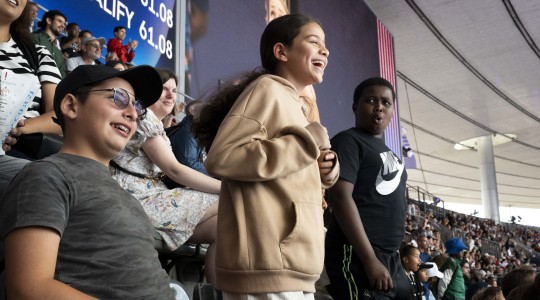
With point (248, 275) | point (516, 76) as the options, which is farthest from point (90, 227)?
point (516, 76)

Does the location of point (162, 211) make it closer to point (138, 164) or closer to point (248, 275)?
point (138, 164)

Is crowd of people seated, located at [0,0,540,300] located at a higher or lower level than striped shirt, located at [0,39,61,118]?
lower

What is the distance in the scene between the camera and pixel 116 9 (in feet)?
15.8

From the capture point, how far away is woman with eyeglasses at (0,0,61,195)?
2.20m

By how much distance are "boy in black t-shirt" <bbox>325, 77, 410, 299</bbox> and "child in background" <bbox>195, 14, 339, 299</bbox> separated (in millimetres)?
645

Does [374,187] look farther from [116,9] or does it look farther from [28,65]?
[116,9]

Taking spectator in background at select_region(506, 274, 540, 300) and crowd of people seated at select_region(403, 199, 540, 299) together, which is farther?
crowd of people seated at select_region(403, 199, 540, 299)

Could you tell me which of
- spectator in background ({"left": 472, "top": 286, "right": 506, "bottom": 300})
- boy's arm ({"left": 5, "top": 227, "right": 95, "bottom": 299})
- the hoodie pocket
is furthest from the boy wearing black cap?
spectator in background ({"left": 472, "top": 286, "right": 506, "bottom": 300})

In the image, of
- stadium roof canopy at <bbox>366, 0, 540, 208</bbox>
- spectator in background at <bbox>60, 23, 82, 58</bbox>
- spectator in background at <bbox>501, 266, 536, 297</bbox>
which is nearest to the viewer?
spectator in background at <bbox>501, 266, 536, 297</bbox>

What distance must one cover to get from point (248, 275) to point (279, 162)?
12.8 inches

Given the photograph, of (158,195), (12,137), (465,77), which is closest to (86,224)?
(12,137)

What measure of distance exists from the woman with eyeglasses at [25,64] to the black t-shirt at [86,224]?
60 cm

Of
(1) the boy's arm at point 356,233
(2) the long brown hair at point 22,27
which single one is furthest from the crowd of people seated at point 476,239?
(2) the long brown hair at point 22,27

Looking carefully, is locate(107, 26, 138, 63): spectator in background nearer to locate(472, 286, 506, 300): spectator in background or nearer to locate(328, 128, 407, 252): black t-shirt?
locate(328, 128, 407, 252): black t-shirt
